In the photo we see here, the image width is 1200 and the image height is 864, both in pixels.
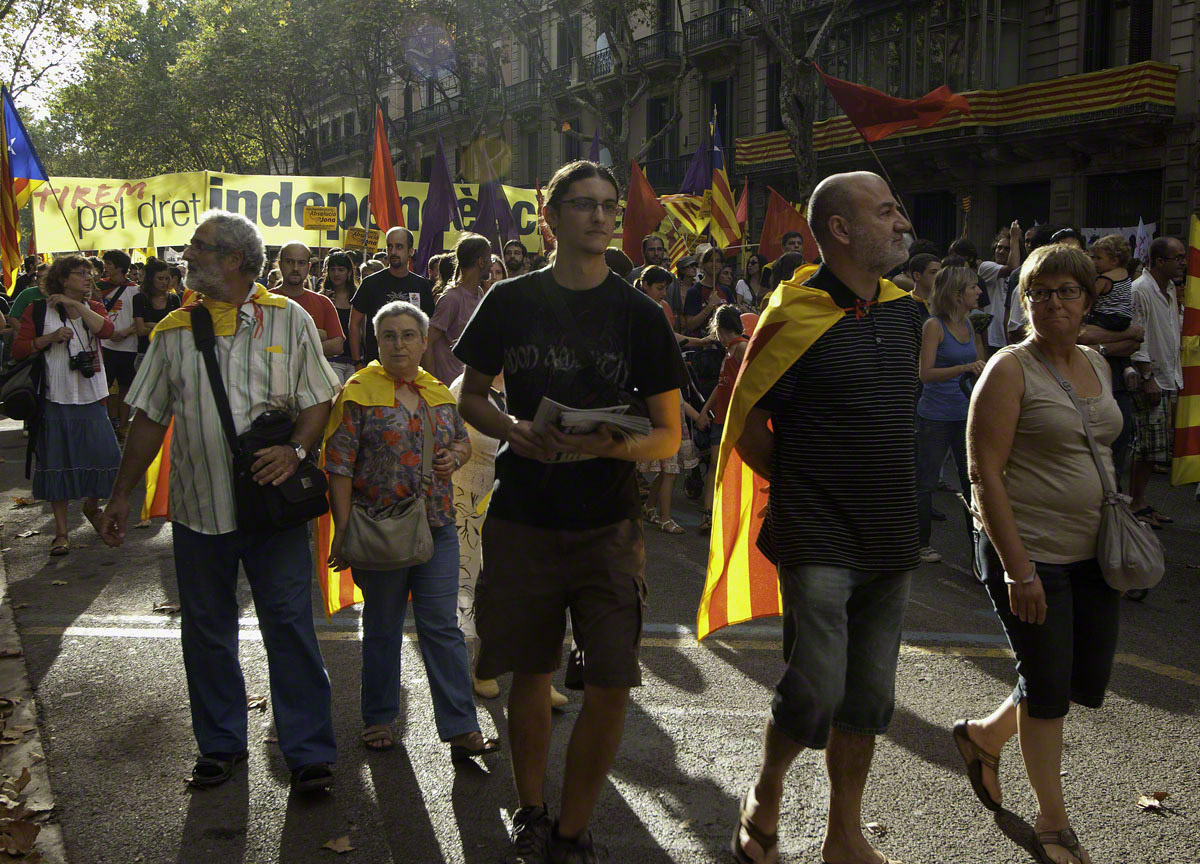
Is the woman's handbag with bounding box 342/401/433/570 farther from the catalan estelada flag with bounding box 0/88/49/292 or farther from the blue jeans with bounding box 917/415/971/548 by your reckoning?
the catalan estelada flag with bounding box 0/88/49/292

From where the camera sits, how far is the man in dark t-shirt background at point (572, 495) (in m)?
3.20

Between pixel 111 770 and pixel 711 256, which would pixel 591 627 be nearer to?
pixel 111 770

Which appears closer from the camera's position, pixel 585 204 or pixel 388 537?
pixel 585 204

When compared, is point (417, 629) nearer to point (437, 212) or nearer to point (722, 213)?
point (437, 212)

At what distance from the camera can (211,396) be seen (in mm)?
3904

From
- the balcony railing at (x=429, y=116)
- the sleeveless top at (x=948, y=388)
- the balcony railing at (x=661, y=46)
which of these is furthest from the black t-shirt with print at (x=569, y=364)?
the balcony railing at (x=429, y=116)

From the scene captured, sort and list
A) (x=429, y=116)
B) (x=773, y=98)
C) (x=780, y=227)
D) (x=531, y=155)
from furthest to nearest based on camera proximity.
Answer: (x=429, y=116) < (x=531, y=155) < (x=773, y=98) < (x=780, y=227)

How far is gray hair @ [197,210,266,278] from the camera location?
395 centimetres

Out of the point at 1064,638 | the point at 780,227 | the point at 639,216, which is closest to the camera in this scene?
the point at 1064,638

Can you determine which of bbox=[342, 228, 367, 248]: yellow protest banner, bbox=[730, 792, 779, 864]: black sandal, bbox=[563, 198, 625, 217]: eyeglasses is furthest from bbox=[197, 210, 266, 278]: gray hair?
bbox=[342, 228, 367, 248]: yellow protest banner

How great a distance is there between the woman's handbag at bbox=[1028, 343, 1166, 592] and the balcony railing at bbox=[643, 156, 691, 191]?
31.5 meters

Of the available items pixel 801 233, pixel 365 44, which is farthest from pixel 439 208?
pixel 365 44

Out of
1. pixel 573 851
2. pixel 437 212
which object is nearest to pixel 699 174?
pixel 437 212

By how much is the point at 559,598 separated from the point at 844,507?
83cm
